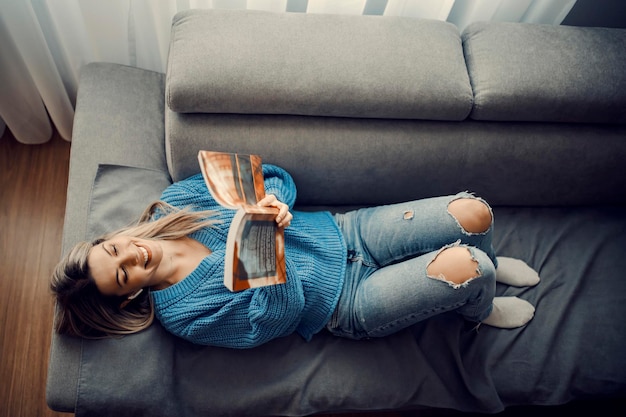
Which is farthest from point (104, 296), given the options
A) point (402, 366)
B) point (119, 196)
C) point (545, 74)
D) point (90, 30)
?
point (545, 74)

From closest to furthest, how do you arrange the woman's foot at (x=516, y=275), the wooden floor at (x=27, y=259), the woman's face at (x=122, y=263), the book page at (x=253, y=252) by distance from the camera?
the book page at (x=253, y=252), the woman's face at (x=122, y=263), the woman's foot at (x=516, y=275), the wooden floor at (x=27, y=259)

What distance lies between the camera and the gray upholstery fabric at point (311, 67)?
3.99ft

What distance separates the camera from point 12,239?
1664mm

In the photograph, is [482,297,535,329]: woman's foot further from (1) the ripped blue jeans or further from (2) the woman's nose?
(2) the woman's nose

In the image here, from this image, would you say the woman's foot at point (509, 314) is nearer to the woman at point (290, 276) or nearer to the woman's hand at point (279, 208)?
the woman at point (290, 276)

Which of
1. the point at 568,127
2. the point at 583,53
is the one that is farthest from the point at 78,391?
the point at 583,53

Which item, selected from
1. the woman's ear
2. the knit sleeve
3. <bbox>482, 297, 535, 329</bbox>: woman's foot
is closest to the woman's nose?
the woman's ear

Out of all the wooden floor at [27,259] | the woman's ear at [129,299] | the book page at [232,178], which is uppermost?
the book page at [232,178]

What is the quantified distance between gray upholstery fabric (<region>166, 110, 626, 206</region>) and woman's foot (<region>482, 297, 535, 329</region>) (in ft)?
1.18

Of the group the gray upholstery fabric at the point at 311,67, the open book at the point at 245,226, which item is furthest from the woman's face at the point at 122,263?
the gray upholstery fabric at the point at 311,67

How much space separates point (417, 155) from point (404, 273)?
38 centimetres

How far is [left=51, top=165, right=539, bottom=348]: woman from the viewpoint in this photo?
111 cm

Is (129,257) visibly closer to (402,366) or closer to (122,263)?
(122,263)

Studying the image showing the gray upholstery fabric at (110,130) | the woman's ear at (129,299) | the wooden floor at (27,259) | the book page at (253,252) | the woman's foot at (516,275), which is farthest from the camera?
the wooden floor at (27,259)
